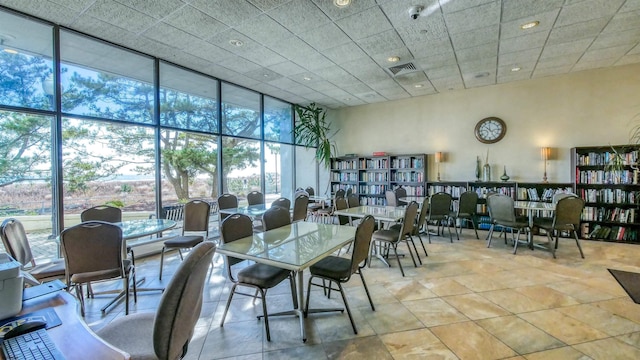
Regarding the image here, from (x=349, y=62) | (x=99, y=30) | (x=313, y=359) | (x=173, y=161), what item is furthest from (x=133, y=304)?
(x=349, y=62)

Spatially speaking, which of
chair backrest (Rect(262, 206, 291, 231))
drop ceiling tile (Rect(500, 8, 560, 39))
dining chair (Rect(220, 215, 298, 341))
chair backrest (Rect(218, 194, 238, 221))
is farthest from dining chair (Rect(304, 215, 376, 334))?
drop ceiling tile (Rect(500, 8, 560, 39))

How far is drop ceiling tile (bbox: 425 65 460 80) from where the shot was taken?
16.7 feet

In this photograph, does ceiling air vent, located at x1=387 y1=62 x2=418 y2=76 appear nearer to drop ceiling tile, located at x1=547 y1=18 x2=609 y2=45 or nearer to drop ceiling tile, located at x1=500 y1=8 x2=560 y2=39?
drop ceiling tile, located at x1=500 y1=8 x2=560 y2=39

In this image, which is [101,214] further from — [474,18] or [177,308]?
[474,18]

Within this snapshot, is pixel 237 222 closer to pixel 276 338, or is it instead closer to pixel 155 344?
pixel 276 338

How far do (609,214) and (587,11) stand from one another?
371 cm

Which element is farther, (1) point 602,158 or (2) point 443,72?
(2) point 443,72

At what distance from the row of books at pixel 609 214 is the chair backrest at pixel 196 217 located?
6383mm

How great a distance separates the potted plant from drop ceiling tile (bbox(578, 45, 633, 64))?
5118 mm

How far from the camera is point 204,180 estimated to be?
5.48m

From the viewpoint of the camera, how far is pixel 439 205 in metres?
5.21

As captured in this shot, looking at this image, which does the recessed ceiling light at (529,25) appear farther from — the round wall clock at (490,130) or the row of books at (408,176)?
the row of books at (408,176)

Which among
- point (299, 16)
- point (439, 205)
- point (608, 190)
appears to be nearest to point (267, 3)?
point (299, 16)

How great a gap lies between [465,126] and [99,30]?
6.81 meters
